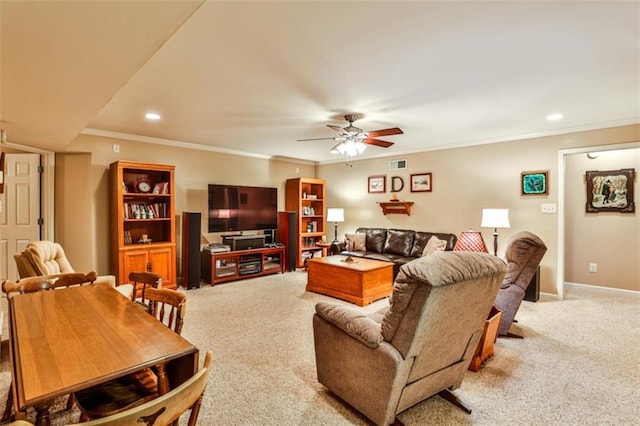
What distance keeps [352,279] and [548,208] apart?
299 centimetres

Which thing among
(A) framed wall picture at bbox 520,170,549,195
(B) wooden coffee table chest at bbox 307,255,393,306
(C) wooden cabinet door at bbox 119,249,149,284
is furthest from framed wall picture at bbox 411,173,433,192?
(C) wooden cabinet door at bbox 119,249,149,284

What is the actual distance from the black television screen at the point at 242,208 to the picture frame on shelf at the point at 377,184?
76.6 inches

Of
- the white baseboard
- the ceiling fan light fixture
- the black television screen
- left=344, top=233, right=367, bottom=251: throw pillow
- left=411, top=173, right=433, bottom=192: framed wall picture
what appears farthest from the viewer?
left=344, top=233, right=367, bottom=251: throw pillow

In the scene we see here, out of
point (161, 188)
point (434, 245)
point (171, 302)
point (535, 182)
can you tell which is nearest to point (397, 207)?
point (434, 245)

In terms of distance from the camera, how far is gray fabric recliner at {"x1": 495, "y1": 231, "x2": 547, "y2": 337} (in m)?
3.09

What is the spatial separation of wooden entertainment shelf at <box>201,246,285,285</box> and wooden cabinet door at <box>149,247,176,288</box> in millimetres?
587

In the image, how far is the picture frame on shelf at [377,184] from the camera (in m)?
6.50

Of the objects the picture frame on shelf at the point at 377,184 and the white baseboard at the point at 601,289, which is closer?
the white baseboard at the point at 601,289

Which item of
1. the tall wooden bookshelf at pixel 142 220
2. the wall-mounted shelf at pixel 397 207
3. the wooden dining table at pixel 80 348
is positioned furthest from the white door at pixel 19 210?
the wall-mounted shelf at pixel 397 207

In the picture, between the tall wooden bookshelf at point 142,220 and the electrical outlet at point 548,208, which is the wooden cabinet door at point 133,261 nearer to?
the tall wooden bookshelf at point 142,220

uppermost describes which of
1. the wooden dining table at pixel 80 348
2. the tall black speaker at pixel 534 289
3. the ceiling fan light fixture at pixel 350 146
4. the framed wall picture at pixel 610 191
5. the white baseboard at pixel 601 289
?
the ceiling fan light fixture at pixel 350 146

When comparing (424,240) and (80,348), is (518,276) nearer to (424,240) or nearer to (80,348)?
(424,240)

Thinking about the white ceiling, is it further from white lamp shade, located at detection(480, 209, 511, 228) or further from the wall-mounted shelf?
the wall-mounted shelf

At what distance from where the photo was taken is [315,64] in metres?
2.52
